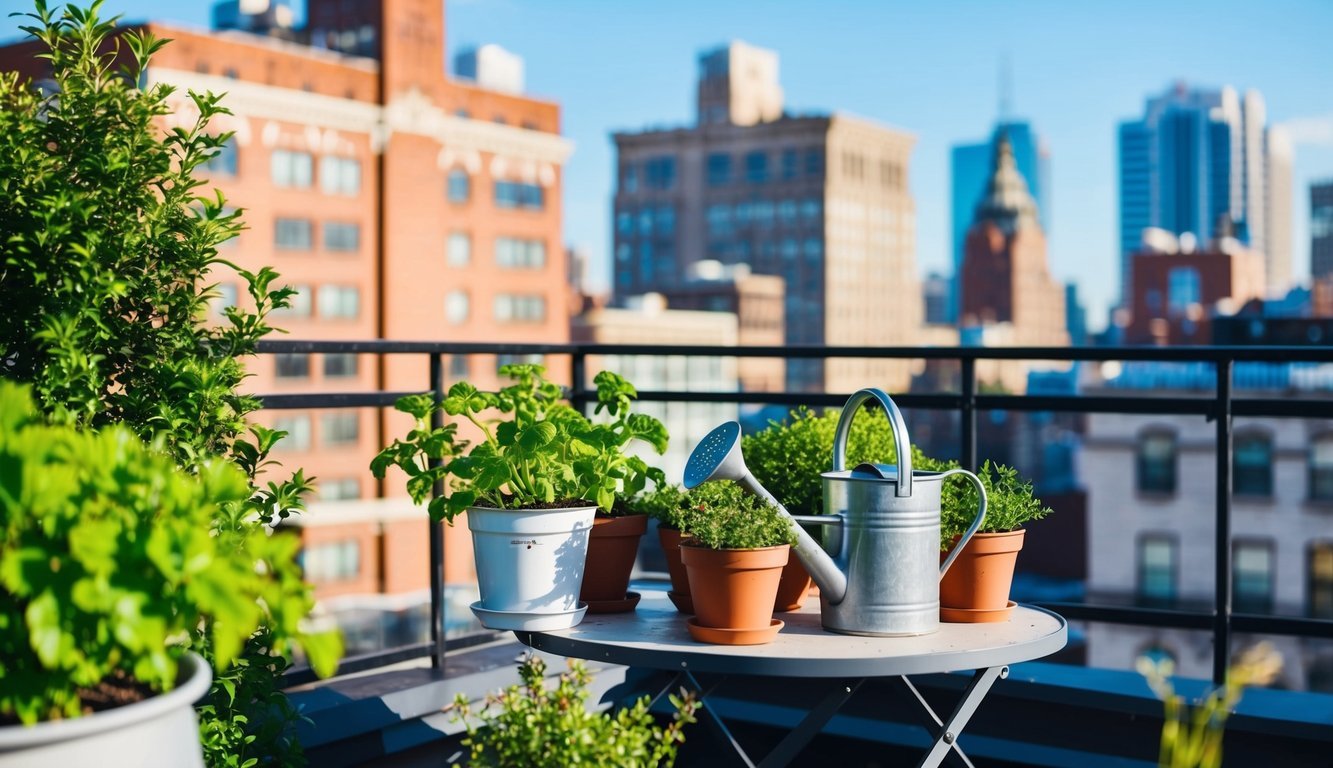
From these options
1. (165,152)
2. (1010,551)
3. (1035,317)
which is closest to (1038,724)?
(1010,551)

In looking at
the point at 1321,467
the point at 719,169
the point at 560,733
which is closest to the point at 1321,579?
the point at 1321,467

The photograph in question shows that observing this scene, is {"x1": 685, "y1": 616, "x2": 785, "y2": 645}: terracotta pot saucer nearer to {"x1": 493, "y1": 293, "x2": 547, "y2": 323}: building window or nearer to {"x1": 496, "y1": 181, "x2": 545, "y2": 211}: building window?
{"x1": 493, "y1": 293, "x2": 547, "y2": 323}: building window

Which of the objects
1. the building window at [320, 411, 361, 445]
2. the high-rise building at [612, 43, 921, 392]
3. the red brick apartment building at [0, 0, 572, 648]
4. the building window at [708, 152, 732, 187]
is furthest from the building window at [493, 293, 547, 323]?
the building window at [708, 152, 732, 187]

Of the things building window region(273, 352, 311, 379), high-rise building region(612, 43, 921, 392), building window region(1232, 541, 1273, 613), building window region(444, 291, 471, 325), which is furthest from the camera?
high-rise building region(612, 43, 921, 392)

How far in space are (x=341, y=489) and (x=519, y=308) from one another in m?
13.3

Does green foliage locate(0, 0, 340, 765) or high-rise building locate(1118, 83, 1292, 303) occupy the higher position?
high-rise building locate(1118, 83, 1292, 303)

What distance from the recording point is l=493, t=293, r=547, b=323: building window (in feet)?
201

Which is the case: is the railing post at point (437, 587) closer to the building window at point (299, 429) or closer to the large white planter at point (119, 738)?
the large white planter at point (119, 738)

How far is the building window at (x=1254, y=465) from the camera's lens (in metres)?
51.1

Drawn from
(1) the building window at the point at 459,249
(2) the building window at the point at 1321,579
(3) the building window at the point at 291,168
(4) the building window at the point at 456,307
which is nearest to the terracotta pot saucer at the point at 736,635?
(3) the building window at the point at 291,168

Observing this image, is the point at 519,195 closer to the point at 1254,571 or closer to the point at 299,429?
the point at 299,429

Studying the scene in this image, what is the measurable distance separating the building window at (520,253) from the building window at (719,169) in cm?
4864

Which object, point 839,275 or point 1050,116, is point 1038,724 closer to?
Result: point 839,275

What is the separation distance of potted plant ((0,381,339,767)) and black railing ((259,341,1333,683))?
152 cm
